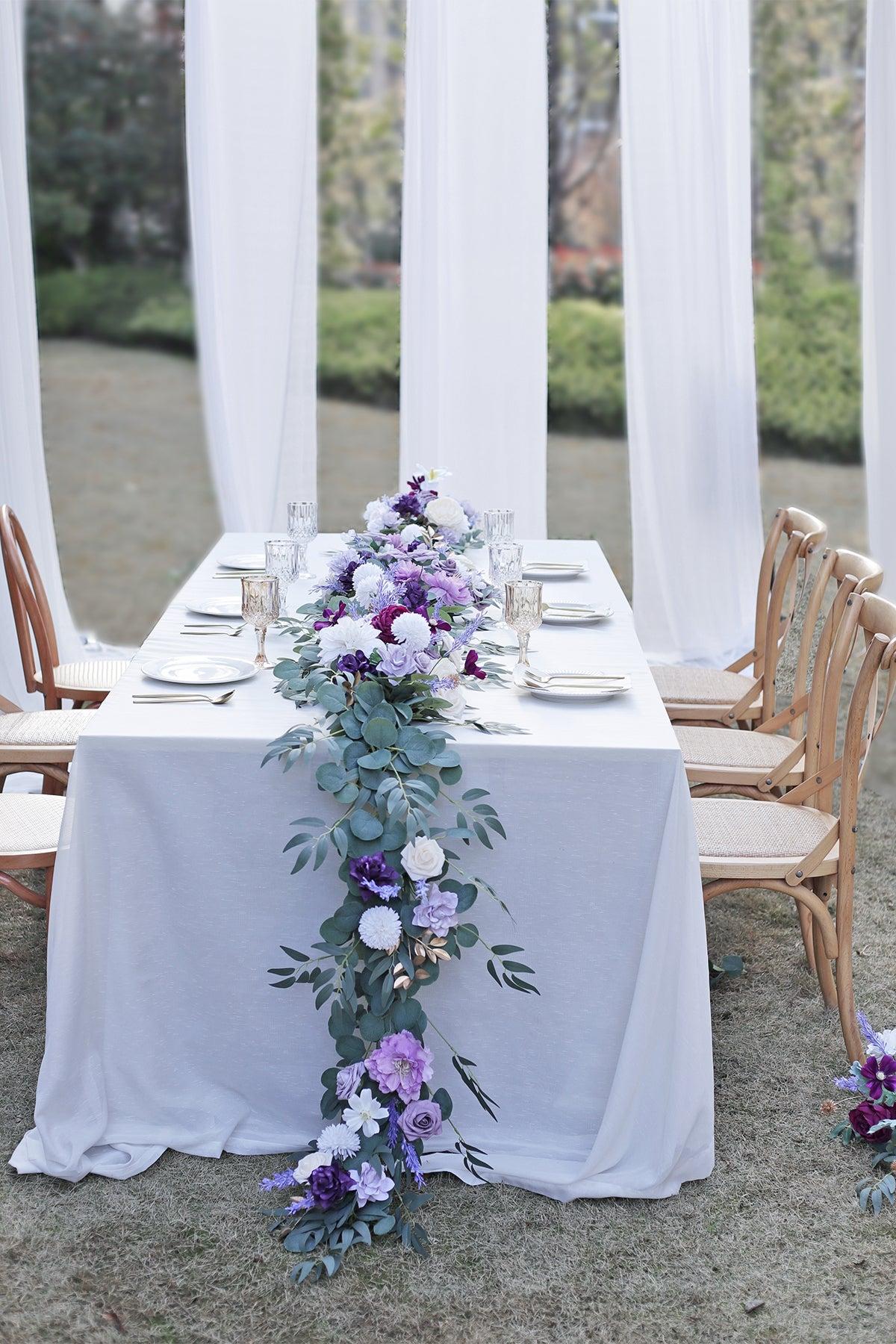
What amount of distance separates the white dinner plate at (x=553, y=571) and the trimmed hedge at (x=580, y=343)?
23.7 feet

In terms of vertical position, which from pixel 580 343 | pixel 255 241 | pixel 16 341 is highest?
pixel 580 343

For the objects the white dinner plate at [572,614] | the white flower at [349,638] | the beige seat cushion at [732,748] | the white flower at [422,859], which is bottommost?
the beige seat cushion at [732,748]

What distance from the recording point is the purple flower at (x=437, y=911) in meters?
1.92

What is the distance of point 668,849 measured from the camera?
197 centimetres

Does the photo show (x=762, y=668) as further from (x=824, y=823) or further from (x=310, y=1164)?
(x=310, y=1164)

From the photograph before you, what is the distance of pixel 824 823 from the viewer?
2475 millimetres

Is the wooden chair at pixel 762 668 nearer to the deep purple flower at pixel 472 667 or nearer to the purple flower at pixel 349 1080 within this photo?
the deep purple flower at pixel 472 667

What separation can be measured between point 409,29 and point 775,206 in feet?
21.7

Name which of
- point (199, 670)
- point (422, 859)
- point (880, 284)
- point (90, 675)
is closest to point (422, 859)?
point (422, 859)

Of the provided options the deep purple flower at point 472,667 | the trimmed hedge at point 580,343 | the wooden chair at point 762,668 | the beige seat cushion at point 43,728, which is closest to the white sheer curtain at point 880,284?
the wooden chair at point 762,668

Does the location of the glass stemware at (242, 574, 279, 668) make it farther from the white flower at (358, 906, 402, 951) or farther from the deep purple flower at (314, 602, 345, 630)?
the white flower at (358, 906, 402, 951)

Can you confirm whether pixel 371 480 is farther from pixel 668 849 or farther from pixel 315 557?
pixel 668 849

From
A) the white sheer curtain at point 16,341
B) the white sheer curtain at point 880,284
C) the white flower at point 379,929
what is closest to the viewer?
the white flower at point 379,929

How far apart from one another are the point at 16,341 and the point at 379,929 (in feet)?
9.46
